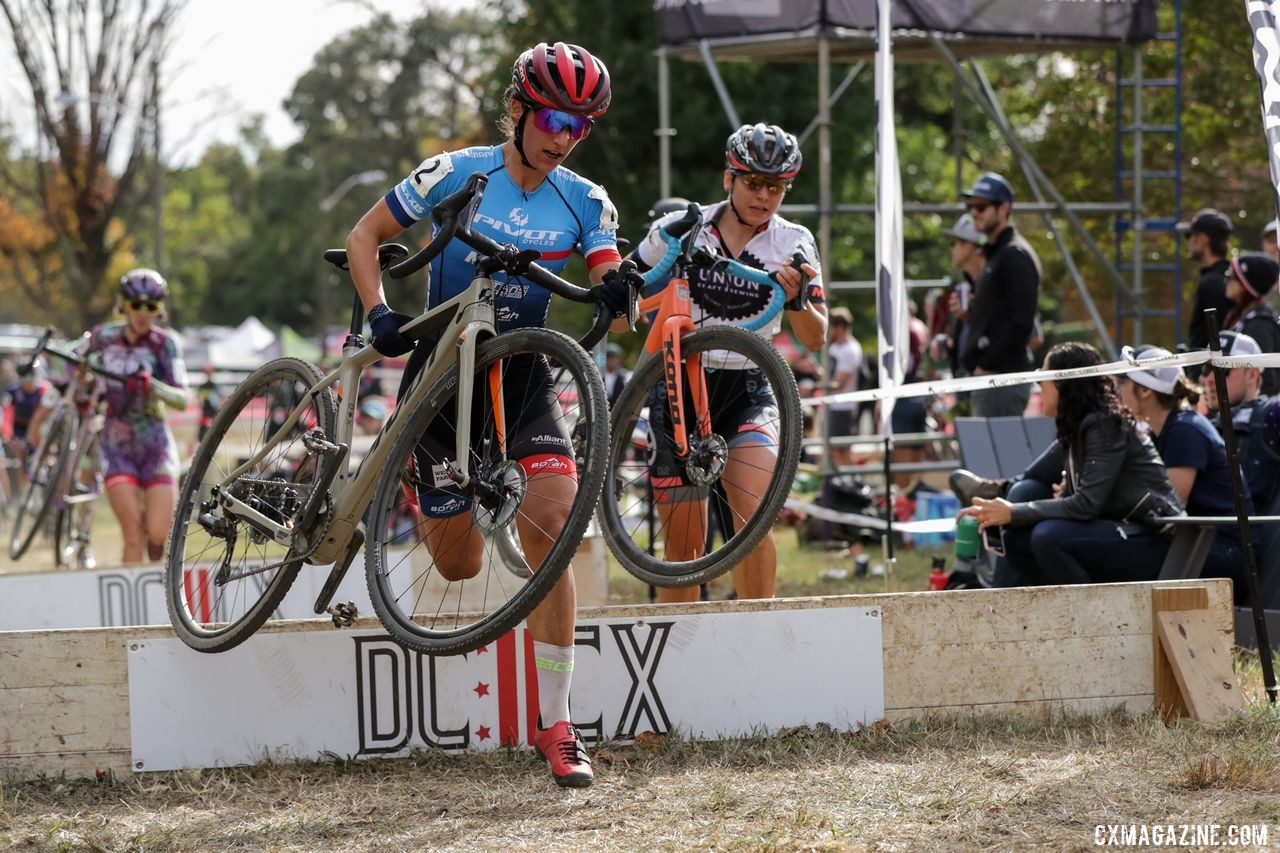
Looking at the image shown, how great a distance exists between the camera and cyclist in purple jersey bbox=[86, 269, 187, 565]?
835 centimetres

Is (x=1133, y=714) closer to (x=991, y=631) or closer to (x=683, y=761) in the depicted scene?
(x=991, y=631)

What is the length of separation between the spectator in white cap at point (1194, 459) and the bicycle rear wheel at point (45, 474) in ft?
25.2

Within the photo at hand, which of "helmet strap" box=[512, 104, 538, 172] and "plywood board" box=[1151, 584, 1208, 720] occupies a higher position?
"helmet strap" box=[512, 104, 538, 172]

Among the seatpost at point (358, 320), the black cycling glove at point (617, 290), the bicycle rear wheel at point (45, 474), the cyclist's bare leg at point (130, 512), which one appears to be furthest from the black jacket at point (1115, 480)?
the bicycle rear wheel at point (45, 474)

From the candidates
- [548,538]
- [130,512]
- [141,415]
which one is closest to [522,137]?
[548,538]

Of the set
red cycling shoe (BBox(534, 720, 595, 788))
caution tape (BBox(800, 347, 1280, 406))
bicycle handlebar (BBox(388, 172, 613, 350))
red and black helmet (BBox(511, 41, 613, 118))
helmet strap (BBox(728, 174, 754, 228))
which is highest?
red and black helmet (BBox(511, 41, 613, 118))

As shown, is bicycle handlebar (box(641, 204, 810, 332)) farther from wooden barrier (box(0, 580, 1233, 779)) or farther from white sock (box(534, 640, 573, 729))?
white sock (box(534, 640, 573, 729))

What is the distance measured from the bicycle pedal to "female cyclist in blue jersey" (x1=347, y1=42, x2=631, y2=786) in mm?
338

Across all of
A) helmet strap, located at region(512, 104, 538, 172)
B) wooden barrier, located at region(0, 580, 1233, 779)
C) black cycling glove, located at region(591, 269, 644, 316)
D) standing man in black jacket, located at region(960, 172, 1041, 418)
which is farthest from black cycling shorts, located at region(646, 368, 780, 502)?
standing man in black jacket, located at region(960, 172, 1041, 418)

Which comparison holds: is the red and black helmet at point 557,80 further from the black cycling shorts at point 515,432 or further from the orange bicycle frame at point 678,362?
the orange bicycle frame at point 678,362

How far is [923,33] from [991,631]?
7.72 meters

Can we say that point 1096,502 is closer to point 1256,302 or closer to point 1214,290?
point 1256,302

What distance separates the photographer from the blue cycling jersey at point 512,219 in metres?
4.62

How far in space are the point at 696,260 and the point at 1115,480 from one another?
2.05 m
